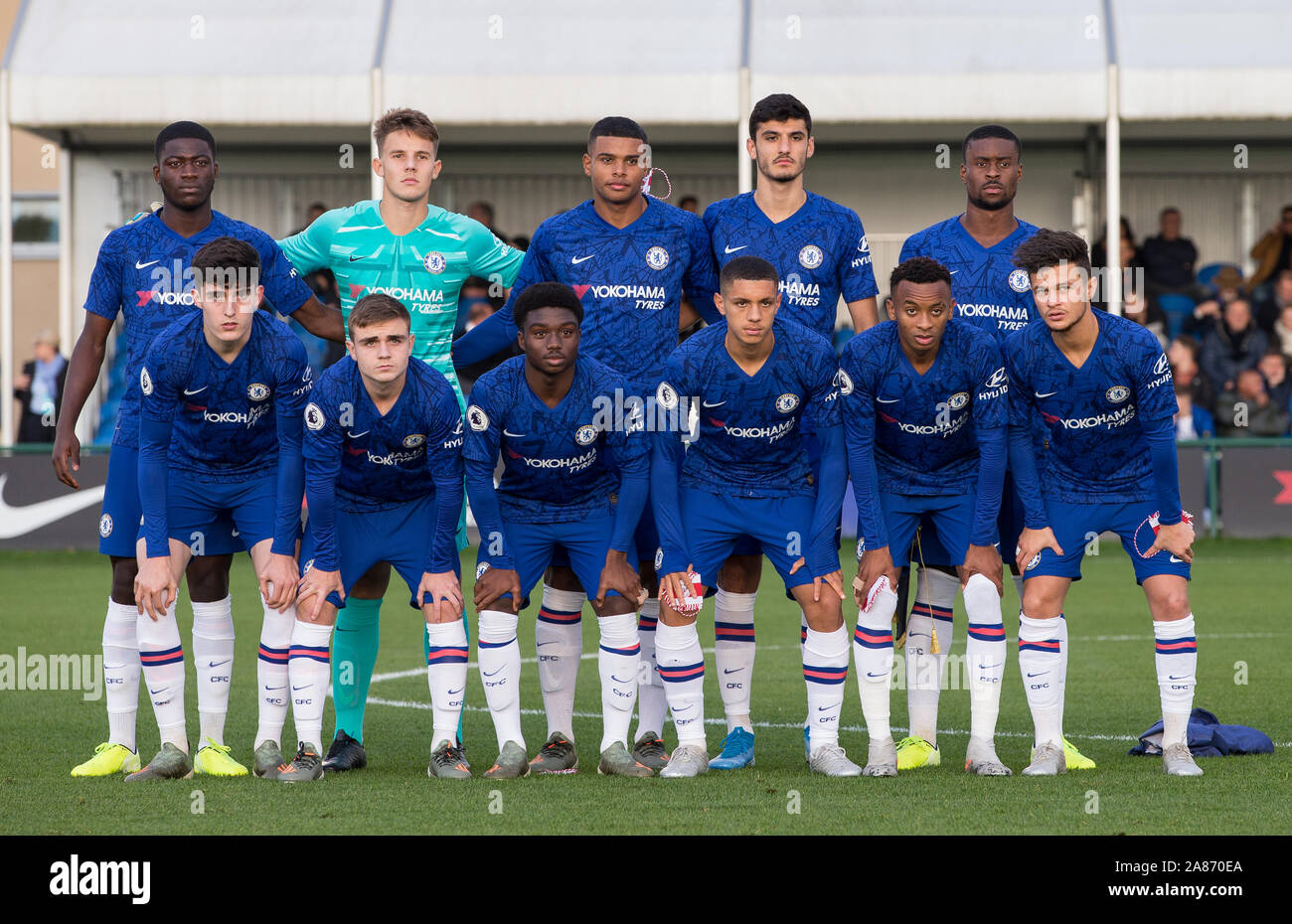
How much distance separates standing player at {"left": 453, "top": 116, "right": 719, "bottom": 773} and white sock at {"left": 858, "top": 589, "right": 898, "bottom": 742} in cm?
86

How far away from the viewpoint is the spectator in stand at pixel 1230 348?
728 inches

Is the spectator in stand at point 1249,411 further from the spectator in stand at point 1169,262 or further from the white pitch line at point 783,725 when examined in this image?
the white pitch line at point 783,725

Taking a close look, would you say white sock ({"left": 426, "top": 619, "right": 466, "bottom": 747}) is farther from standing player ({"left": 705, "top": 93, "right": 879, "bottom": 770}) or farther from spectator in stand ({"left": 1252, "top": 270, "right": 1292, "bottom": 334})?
spectator in stand ({"left": 1252, "top": 270, "right": 1292, "bottom": 334})

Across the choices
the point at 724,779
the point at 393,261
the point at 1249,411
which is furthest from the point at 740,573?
the point at 1249,411

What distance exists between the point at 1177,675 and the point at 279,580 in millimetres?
3412

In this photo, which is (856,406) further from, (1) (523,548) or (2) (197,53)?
(2) (197,53)

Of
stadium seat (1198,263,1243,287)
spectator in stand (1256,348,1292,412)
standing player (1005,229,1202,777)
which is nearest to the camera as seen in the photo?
standing player (1005,229,1202,777)

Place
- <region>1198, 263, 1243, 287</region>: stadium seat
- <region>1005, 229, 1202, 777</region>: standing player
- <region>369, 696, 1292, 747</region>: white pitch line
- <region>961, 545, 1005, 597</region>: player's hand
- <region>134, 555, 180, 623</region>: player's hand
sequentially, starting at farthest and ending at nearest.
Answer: <region>1198, 263, 1243, 287</region>: stadium seat → <region>369, 696, 1292, 747</region>: white pitch line → <region>961, 545, 1005, 597</region>: player's hand → <region>1005, 229, 1202, 777</region>: standing player → <region>134, 555, 180, 623</region>: player's hand

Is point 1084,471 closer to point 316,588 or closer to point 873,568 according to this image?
point 873,568

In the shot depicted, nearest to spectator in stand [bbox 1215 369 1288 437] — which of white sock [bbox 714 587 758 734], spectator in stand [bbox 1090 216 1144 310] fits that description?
spectator in stand [bbox 1090 216 1144 310]

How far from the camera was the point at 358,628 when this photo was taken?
23.4 feet

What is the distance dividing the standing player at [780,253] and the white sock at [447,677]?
106 centimetres

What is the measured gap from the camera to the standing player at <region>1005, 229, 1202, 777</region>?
6547mm

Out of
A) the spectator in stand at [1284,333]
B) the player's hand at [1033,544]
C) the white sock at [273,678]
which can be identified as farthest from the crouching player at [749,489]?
the spectator in stand at [1284,333]
